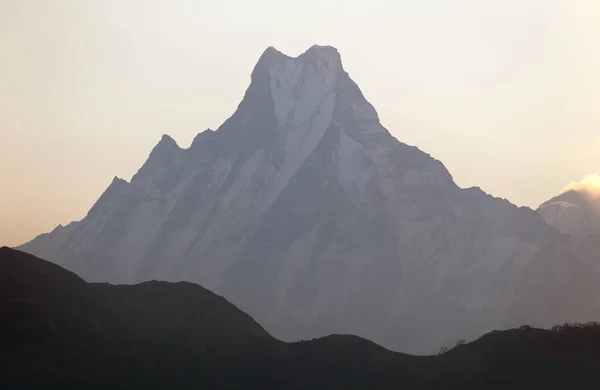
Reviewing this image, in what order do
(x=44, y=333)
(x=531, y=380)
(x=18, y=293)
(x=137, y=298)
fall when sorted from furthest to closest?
(x=137, y=298) → (x=18, y=293) → (x=44, y=333) → (x=531, y=380)

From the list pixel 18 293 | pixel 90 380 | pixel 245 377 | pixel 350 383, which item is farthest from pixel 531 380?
pixel 18 293

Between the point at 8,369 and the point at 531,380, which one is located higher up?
the point at 531,380

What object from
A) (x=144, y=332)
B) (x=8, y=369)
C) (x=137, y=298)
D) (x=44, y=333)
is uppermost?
(x=137, y=298)

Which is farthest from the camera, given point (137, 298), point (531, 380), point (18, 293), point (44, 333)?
point (137, 298)

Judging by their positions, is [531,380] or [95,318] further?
[95,318]

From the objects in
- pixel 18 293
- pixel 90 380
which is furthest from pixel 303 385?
pixel 18 293

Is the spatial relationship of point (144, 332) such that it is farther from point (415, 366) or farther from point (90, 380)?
point (415, 366)
